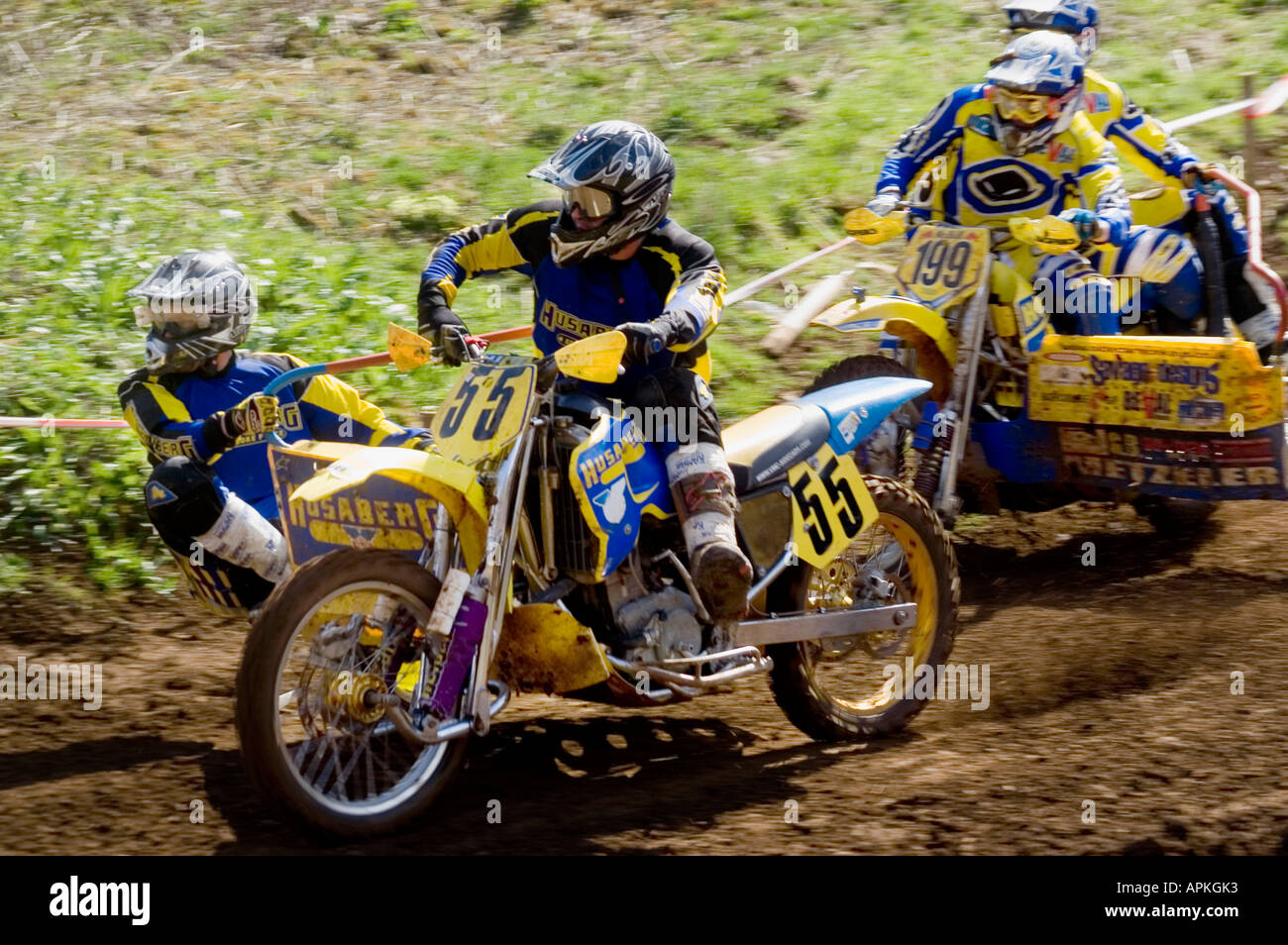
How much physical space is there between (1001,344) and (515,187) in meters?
4.28

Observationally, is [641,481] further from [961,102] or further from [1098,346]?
[961,102]

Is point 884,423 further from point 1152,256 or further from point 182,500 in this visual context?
point 182,500

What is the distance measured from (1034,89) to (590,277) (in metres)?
2.94

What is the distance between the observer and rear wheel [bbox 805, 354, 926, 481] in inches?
279

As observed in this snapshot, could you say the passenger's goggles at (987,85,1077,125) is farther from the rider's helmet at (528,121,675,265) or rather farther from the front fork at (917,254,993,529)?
the rider's helmet at (528,121,675,265)

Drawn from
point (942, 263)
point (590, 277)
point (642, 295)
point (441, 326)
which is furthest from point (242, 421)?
point (942, 263)

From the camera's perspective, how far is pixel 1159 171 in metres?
7.96

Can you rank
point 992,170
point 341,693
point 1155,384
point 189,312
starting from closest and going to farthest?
point 341,693 < point 189,312 < point 1155,384 < point 992,170

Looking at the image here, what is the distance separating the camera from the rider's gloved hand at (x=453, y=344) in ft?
15.6

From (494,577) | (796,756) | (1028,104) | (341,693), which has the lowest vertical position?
(796,756)

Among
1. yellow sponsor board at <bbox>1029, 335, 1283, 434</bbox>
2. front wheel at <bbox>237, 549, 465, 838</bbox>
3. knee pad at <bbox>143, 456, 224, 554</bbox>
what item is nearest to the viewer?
front wheel at <bbox>237, 549, 465, 838</bbox>

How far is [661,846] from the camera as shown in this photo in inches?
173

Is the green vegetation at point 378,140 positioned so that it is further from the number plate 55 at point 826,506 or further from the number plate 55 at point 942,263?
the number plate 55 at point 826,506

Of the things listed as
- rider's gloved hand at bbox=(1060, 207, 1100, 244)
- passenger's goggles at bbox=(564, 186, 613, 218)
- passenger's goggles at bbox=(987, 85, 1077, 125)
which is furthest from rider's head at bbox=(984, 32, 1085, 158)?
passenger's goggles at bbox=(564, 186, 613, 218)
